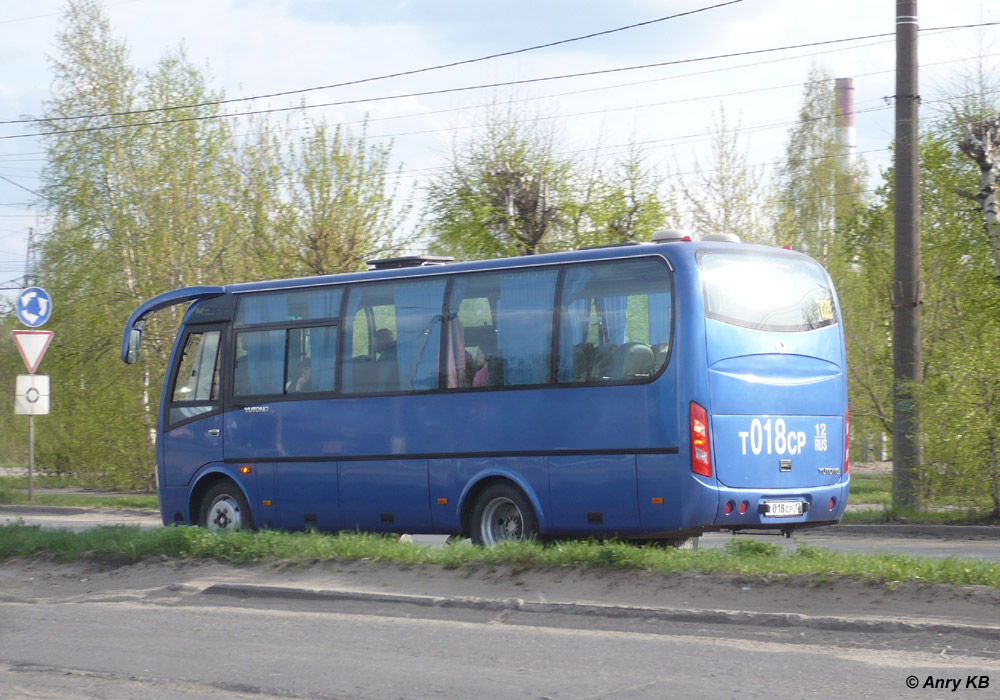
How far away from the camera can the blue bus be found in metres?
10.5

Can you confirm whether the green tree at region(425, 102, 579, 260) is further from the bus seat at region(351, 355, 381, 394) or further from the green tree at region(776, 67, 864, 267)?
the green tree at region(776, 67, 864, 267)

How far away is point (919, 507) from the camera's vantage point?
16375 millimetres

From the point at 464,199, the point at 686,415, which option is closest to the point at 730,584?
the point at 686,415

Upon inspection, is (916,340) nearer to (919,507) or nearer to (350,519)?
(919,507)

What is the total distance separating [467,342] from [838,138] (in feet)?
181

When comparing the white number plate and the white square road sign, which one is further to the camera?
the white square road sign

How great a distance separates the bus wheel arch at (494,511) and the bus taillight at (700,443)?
2.00 meters

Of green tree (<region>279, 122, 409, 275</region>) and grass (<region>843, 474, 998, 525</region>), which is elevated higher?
green tree (<region>279, 122, 409, 275</region>)

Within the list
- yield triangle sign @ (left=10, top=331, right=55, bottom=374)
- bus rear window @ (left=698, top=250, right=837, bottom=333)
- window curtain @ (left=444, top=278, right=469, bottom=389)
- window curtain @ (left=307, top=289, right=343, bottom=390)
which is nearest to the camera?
bus rear window @ (left=698, top=250, right=837, bottom=333)

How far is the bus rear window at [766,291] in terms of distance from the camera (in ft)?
35.3

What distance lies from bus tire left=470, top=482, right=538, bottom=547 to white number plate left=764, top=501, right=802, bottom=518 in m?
2.31

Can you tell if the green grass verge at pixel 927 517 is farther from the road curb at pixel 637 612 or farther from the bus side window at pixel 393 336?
the road curb at pixel 637 612

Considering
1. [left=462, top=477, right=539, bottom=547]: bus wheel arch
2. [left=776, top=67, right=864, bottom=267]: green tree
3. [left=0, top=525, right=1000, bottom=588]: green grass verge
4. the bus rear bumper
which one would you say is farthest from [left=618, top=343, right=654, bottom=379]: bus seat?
[left=776, top=67, right=864, bottom=267]: green tree

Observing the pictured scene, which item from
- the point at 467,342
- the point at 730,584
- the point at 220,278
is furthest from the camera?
the point at 220,278
